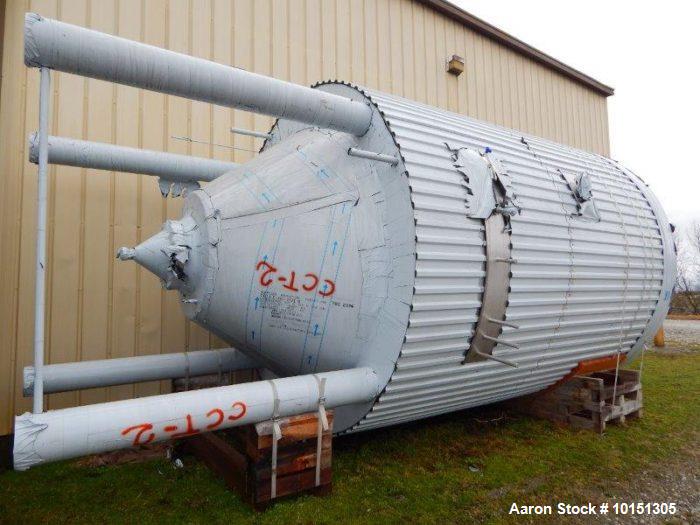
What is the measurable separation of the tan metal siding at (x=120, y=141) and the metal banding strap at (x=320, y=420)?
8.77ft

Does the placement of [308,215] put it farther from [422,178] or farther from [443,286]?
[443,286]

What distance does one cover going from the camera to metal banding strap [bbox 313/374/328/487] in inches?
121

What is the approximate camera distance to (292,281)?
339 cm

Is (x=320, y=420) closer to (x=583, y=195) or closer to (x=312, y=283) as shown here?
(x=312, y=283)

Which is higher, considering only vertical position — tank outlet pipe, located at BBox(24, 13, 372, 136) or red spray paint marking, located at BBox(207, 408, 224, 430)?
tank outlet pipe, located at BBox(24, 13, 372, 136)

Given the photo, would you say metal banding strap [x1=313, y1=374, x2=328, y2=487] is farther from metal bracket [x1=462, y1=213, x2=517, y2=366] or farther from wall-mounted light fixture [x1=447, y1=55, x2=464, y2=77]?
wall-mounted light fixture [x1=447, y1=55, x2=464, y2=77]

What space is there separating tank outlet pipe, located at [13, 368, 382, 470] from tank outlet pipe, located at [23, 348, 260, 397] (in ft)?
4.44

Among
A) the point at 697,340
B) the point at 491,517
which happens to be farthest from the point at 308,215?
the point at 697,340

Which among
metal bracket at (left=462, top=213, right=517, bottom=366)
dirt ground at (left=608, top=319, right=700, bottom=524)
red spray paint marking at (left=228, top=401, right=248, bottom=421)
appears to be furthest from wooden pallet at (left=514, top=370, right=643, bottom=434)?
red spray paint marking at (left=228, top=401, right=248, bottom=421)

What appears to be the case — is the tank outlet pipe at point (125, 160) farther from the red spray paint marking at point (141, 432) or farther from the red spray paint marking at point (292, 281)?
the red spray paint marking at point (141, 432)

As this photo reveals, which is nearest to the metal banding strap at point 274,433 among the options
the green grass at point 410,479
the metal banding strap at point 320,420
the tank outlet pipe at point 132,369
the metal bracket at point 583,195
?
the green grass at point 410,479

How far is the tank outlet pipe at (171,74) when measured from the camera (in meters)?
2.45

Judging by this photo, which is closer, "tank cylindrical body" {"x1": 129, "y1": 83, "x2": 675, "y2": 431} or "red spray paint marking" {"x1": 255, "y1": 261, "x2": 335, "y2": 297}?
"tank cylindrical body" {"x1": 129, "y1": 83, "x2": 675, "y2": 431}

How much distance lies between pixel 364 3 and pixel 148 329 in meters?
5.32
